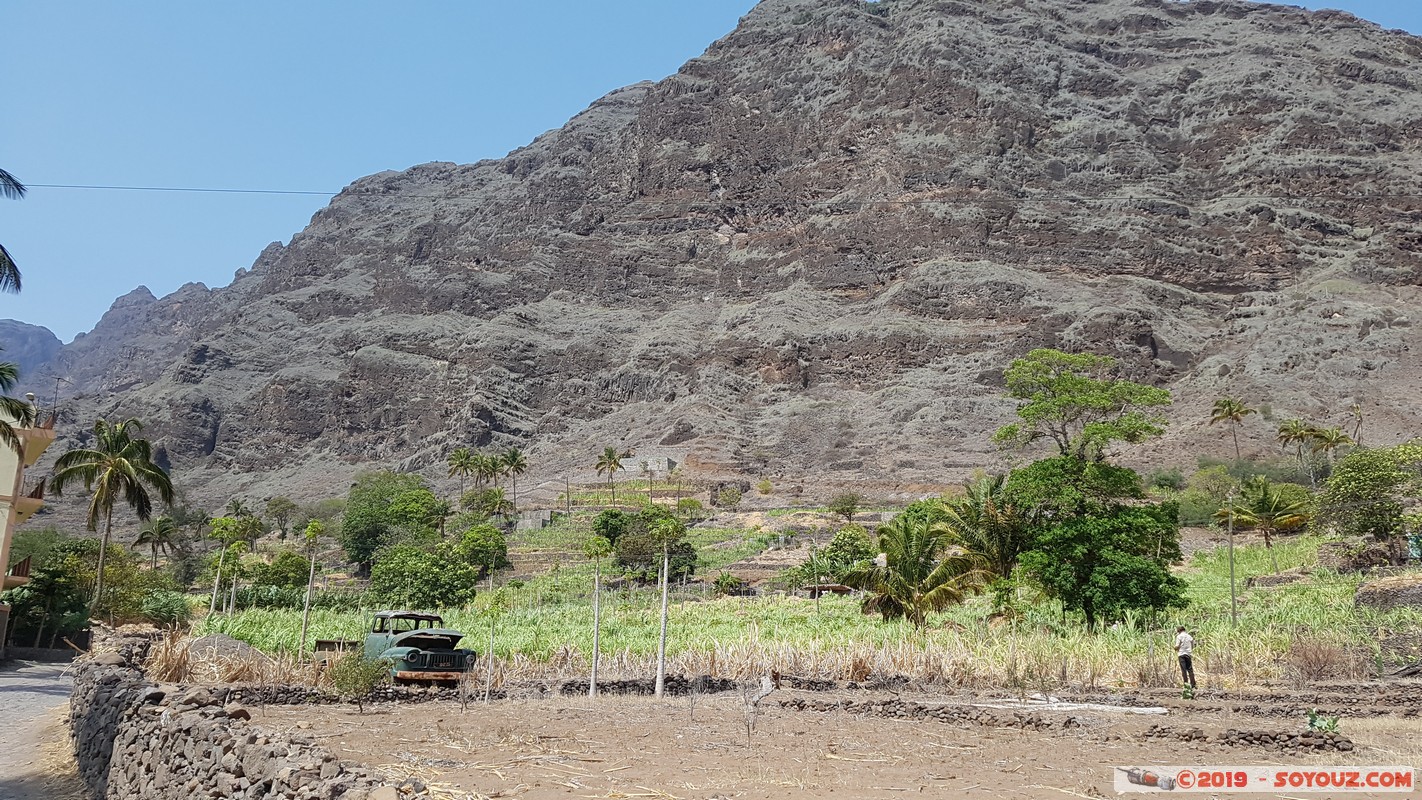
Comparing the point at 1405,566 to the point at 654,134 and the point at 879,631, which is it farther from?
the point at 654,134

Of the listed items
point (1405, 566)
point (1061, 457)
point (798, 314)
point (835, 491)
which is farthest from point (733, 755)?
point (798, 314)

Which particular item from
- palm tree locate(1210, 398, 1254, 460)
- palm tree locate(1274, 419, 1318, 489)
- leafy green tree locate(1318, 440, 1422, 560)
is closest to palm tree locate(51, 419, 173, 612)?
leafy green tree locate(1318, 440, 1422, 560)

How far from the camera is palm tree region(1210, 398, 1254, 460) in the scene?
86938 mm

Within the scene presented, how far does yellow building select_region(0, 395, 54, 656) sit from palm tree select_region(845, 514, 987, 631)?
82.2ft

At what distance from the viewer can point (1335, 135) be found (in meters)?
143

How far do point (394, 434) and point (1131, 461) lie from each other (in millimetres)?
94599

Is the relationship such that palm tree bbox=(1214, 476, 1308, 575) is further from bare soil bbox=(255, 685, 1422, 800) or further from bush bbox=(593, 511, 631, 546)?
bare soil bbox=(255, 685, 1422, 800)

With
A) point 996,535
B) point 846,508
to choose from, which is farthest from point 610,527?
point 996,535

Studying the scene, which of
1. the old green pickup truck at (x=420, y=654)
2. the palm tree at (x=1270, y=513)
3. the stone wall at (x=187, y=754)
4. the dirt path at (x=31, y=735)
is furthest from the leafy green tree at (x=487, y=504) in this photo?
the stone wall at (x=187, y=754)

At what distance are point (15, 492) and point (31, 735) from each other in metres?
18.4

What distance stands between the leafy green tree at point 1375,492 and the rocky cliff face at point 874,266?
172 ft

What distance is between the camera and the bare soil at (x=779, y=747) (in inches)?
404

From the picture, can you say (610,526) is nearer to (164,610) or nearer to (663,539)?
(663,539)

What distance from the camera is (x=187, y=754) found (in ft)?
29.3
